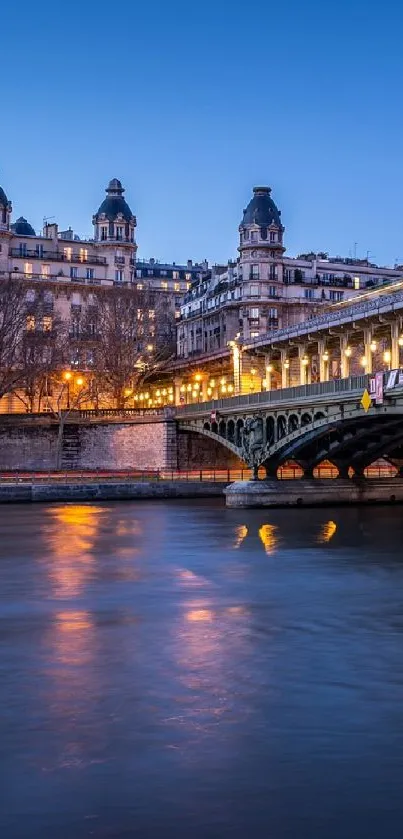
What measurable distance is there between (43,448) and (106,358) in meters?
14.3

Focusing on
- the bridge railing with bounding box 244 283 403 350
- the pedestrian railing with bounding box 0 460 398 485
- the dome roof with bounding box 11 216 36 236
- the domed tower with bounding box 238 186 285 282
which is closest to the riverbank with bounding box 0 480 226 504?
the pedestrian railing with bounding box 0 460 398 485

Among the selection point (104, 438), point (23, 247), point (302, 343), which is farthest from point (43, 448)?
point (23, 247)

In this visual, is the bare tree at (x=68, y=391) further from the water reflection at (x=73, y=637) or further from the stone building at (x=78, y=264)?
the water reflection at (x=73, y=637)

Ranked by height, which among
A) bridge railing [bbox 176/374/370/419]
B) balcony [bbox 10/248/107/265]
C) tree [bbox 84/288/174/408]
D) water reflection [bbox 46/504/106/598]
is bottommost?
water reflection [bbox 46/504/106/598]

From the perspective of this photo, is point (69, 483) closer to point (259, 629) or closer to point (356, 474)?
point (356, 474)

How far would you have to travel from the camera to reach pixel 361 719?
18.7 m

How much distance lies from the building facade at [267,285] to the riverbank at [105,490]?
44.5 meters

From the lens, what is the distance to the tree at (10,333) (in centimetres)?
9538

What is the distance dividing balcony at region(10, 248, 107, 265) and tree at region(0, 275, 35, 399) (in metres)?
25.4

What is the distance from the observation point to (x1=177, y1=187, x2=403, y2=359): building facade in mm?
125688

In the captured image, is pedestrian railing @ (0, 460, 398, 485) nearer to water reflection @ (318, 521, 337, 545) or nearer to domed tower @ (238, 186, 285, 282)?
water reflection @ (318, 521, 337, 545)

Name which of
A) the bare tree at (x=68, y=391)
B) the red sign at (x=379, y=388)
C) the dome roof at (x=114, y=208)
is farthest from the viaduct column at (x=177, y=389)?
the red sign at (x=379, y=388)

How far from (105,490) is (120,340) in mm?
33765

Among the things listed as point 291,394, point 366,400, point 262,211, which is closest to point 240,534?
point 366,400
